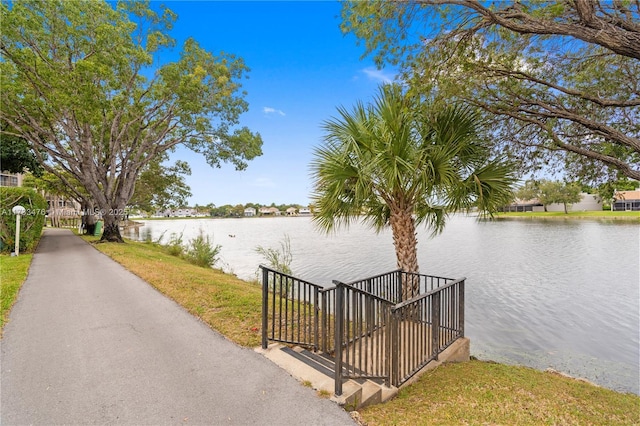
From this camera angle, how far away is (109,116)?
→ 48.5 ft

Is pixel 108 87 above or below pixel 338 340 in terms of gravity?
above

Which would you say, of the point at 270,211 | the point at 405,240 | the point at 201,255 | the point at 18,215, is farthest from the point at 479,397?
the point at 270,211

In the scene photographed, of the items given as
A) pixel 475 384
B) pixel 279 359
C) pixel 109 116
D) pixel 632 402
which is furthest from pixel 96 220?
pixel 632 402

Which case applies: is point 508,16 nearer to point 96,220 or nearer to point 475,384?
point 475,384

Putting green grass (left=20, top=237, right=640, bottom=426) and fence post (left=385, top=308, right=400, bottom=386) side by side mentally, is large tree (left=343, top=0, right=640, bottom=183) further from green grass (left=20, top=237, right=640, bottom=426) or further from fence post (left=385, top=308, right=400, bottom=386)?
fence post (left=385, top=308, right=400, bottom=386)

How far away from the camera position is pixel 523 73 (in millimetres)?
5414

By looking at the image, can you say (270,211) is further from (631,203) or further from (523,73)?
(523,73)

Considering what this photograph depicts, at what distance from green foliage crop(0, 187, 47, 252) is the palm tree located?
41.4ft

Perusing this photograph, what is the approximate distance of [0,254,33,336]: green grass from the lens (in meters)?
5.40

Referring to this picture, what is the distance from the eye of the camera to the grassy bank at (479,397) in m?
2.85

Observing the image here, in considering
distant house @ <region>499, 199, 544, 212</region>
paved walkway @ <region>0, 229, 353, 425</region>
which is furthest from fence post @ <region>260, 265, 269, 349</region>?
distant house @ <region>499, 199, 544, 212</region>

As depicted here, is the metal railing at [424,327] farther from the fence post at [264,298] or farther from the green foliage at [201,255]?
the green foliage at [201,255]

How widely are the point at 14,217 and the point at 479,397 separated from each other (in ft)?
51.5

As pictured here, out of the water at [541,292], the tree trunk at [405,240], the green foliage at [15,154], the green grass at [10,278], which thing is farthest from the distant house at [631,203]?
the green foliage at [15,154]
